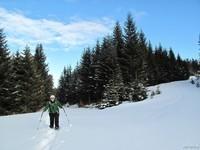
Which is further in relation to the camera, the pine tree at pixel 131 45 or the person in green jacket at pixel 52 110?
the pine tree at pixel 131 45

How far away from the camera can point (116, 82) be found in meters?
36.1

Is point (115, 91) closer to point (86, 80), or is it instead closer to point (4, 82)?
point (4, 82)

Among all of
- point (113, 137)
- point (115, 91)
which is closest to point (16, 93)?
point (115, 91)

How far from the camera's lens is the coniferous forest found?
3312 cm

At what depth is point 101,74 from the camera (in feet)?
161

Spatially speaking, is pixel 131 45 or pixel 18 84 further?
pixel 131 45

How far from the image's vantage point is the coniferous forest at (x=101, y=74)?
3312 centimetres

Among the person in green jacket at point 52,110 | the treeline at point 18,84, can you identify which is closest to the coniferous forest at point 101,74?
the treeline at point 18,84

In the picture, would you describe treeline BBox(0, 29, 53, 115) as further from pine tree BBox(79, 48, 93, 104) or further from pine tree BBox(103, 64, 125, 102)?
pine tree BBox(79, 48, 93, 104)

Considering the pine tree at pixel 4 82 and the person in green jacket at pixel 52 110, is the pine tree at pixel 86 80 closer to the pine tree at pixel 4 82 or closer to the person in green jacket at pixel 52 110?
the pine tree at pixel 4 82

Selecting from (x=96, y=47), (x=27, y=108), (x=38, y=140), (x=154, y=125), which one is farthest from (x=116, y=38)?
(x=38, y=140)

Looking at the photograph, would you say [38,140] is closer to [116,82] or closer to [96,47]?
[116,82]

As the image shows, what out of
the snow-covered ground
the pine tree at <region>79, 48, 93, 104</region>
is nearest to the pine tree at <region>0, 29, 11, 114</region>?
the snow-covered ground

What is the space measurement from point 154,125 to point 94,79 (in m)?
36.0
